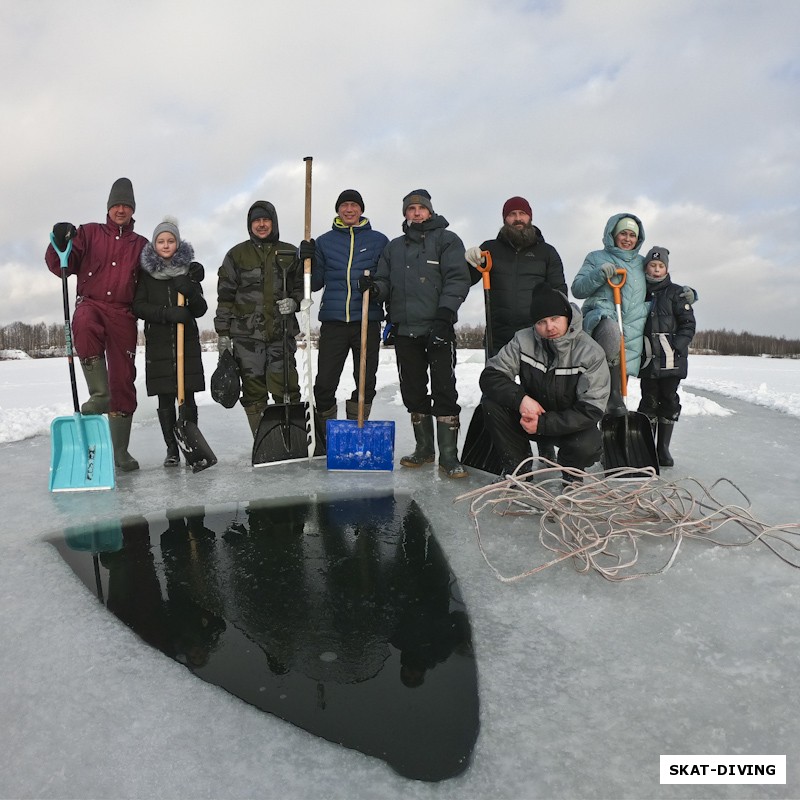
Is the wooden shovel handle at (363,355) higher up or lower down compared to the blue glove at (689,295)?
lower down

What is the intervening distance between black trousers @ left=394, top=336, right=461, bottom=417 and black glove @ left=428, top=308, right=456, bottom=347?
4 centimetres

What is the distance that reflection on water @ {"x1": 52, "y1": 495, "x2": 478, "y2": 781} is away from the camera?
1317 millimetres

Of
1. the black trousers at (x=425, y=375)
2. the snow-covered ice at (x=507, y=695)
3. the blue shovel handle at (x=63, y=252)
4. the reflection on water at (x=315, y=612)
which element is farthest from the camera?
the black trousers at (x=425, y=375)

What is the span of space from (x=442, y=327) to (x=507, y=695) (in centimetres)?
234

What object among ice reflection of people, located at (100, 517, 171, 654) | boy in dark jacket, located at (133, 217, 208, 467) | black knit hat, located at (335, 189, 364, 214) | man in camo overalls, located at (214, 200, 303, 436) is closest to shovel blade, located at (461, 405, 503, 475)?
man in camo overalls, located at (214, 200, 303, 436)

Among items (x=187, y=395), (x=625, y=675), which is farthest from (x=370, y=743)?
(x=187, y=395)

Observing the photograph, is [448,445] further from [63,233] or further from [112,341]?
[63,233]

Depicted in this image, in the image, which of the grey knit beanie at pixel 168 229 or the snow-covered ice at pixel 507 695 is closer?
the snow-covered ice at pixel 507 695

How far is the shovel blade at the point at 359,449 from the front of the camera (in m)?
3.57

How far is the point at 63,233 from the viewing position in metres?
3.33

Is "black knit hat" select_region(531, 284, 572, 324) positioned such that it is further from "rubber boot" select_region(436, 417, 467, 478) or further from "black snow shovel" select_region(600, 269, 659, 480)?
"rubber boot" select_region(436, 417, 467, 478)

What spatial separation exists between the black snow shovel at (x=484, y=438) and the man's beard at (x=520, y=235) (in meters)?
0.16

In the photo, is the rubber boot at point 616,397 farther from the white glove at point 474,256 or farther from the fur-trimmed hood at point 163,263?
the fur-trimmed hood at point 163,263

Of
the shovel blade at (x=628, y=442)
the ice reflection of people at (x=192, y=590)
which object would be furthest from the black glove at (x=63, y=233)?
the shovel blade at (x=628, y=442)
